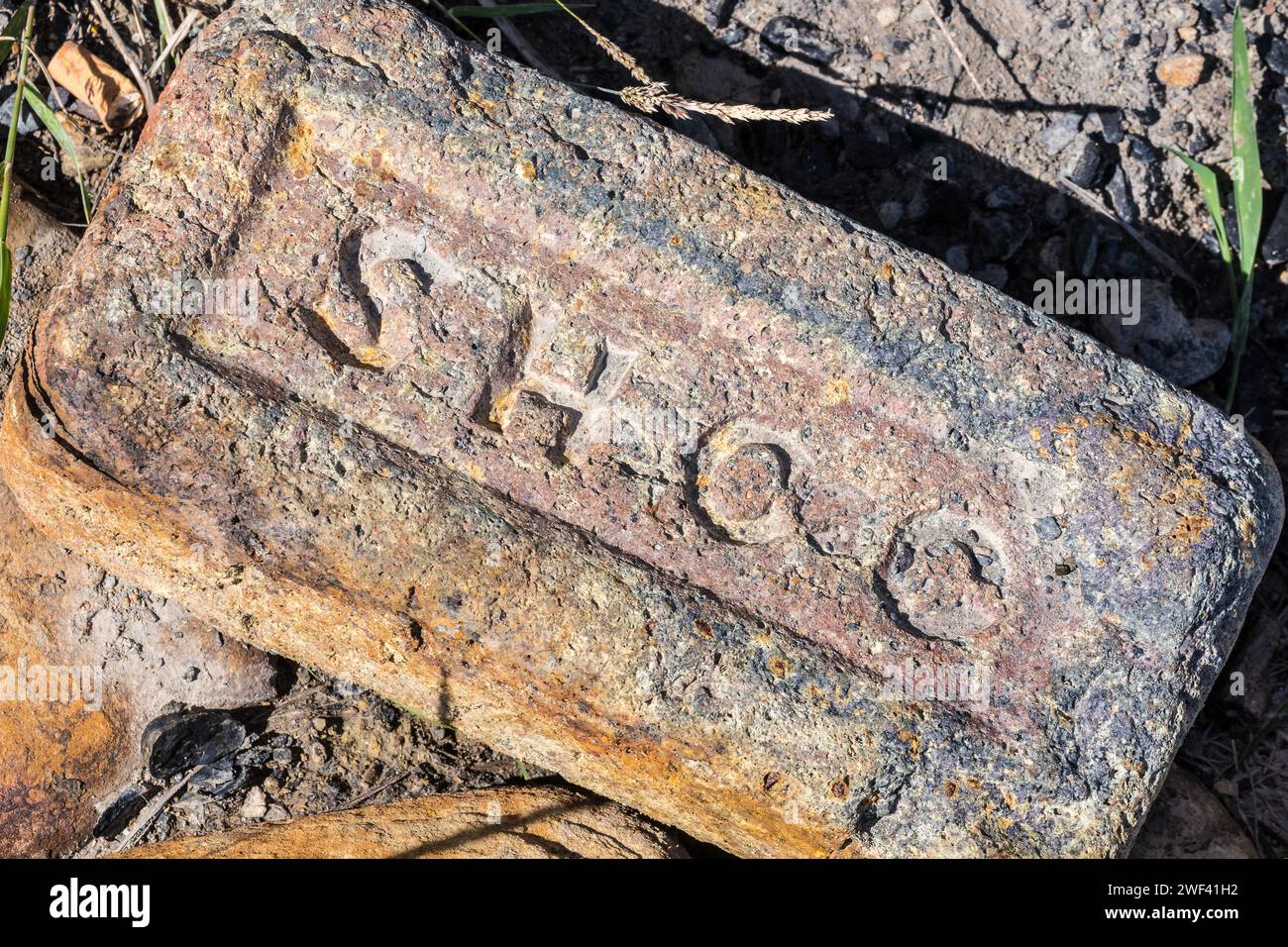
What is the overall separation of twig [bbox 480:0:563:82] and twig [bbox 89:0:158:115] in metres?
0.93

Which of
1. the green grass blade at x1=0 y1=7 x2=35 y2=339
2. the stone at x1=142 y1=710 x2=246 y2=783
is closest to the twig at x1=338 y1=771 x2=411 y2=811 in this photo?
the stone at x1=142 y1=710 x2=246 y2=783

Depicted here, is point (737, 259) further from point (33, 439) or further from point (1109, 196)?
point (1109, 196)

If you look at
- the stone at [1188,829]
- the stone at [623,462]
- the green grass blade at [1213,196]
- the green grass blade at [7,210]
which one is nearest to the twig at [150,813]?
the stone at [623,462]

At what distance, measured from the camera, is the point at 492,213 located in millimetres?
2322

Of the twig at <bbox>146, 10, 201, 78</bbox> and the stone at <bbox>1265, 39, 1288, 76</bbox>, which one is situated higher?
the stone at <bbox>1265, 39, 1288, 76</bbox>

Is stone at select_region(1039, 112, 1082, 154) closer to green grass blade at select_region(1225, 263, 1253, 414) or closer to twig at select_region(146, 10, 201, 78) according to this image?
green grass blade at select_region(1225, 263, 1253, 414)

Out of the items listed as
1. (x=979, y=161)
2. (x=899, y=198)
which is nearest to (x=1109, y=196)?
(x=979, y=161)

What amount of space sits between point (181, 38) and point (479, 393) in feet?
5.27

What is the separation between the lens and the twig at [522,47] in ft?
10.7

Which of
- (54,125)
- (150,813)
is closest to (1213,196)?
(54,125)

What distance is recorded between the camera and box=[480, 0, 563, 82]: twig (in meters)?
3.27

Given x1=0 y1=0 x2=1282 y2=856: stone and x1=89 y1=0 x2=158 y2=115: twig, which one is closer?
x1=0 y1=0 x2=1282 y2=856: stone

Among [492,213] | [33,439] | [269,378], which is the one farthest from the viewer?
[492,213]

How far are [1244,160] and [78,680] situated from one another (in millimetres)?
3245
